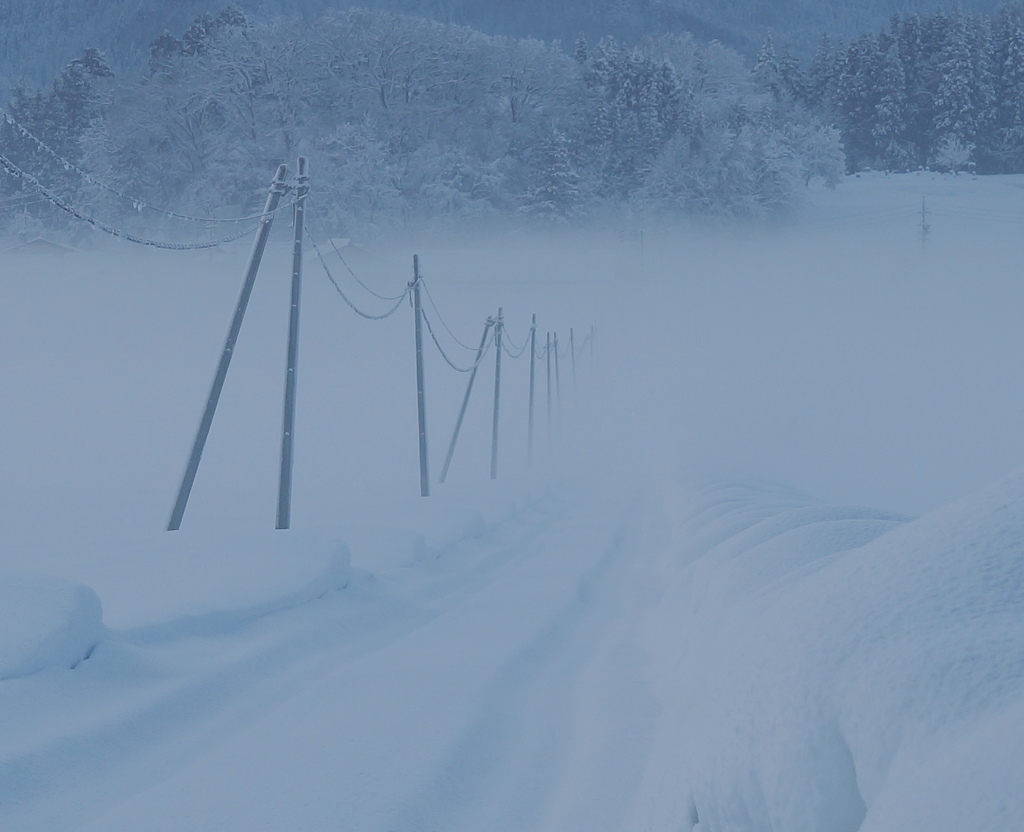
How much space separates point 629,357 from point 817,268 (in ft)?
112

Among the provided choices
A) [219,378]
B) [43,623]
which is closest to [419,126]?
[219,378]

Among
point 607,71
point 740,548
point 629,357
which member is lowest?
point 629,357

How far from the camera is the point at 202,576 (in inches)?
195

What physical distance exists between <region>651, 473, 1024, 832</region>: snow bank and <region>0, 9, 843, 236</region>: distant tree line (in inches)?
2922

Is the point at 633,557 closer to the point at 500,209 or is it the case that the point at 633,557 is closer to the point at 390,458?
the point at 390,458

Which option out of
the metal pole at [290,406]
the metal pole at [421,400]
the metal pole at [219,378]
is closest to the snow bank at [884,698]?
the metal pole at [219,378]

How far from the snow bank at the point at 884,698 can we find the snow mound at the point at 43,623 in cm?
202

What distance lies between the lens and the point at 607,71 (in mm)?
106375

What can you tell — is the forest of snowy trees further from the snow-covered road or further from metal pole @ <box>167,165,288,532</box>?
the snow-covered road

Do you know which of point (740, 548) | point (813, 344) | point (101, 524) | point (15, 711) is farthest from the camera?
point (813, 344)

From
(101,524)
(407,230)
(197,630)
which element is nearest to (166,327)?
(407,230)

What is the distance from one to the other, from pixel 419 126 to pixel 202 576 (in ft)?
307

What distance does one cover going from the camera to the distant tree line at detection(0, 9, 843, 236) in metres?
80.8

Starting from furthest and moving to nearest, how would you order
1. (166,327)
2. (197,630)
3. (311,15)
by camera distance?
1. (311,15)
2. (166,327)
3. (197,630)
